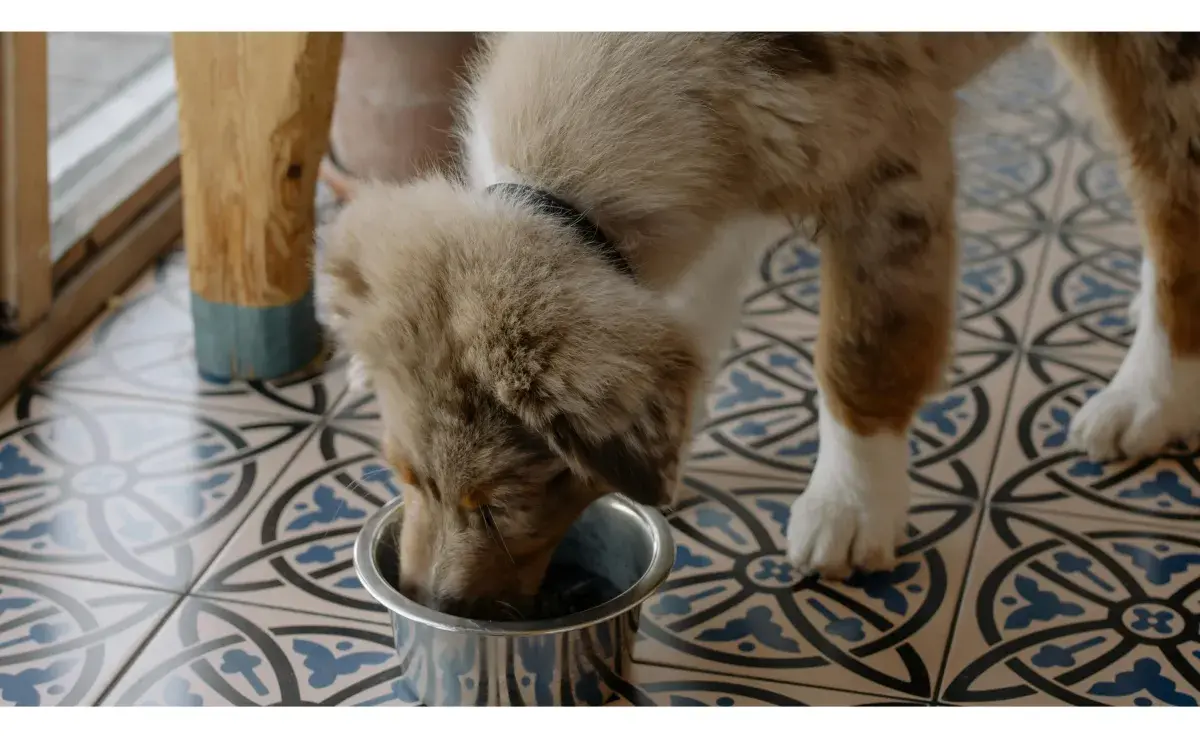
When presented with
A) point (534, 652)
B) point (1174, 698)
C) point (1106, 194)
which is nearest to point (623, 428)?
point (534, 652)

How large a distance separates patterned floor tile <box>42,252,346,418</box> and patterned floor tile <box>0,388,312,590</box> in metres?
0.03

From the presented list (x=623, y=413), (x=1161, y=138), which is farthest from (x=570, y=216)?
(x=1161, y=138)

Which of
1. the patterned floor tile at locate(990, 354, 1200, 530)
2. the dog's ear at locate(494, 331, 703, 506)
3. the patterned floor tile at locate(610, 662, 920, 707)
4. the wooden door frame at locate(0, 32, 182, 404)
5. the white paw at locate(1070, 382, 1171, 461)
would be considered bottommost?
the patterned floor tile at locate(610, 662, 920, 707)

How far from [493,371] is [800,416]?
950 mm

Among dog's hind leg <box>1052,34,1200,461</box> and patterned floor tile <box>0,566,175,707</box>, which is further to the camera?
dog's hind leg <box>1052,34,1200,461</box>

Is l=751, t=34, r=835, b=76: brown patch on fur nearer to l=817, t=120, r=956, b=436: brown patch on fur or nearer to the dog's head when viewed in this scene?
l=817, t=120, r=956, b=436: brown patch on fur

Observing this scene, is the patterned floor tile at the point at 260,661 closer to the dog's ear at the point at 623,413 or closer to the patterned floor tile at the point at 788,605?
the patterned floor tile at the point at 788,605

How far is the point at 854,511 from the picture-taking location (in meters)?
1.73

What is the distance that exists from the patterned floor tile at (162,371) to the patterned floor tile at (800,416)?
610 millimetres

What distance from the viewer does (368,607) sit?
167 cm

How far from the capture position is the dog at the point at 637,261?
1.25m

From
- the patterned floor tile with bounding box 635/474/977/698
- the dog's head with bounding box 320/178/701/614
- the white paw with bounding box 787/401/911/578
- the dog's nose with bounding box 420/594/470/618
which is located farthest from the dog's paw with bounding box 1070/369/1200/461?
the dog's nose with bounding box 420/594/470/618

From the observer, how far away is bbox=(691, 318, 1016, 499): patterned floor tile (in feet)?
6.44
